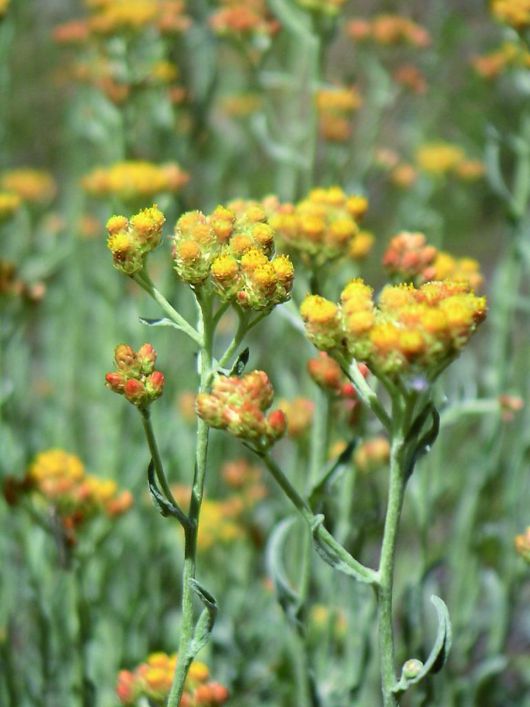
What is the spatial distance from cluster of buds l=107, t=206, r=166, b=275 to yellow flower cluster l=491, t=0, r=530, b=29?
4.32 ft

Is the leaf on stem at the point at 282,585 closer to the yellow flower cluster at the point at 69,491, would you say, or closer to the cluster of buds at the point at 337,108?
the yellow flower cluster at the point at 69,491

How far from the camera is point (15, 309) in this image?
→ 2717 millimetres

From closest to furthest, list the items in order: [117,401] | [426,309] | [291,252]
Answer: [426,309] < [291,252] < [117,401]

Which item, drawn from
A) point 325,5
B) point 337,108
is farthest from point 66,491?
point 337,108

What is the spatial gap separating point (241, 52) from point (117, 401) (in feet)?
3.71

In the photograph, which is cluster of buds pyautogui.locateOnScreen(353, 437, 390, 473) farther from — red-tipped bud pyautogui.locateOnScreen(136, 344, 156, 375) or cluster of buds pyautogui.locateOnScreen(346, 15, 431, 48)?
cluster of buds pyautogui.locateOnScreen(346, 15, 431, 48)

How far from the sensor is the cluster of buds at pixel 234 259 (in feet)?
4.29

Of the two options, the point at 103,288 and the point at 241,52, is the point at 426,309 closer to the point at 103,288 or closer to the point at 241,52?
the point at 241,52

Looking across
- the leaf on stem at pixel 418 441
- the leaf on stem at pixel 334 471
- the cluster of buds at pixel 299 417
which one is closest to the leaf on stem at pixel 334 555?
the leaf on stem at pixel 418 441

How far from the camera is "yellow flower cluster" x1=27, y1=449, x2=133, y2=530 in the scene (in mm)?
1972

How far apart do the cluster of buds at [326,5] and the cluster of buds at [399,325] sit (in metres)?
1.31

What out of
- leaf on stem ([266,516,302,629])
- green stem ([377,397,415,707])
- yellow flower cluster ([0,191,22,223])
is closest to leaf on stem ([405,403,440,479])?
green stem ([377,397,415,707])

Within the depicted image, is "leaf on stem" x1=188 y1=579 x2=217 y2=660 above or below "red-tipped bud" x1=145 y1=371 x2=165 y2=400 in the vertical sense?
below

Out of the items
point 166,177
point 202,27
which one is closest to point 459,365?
point 166,177
